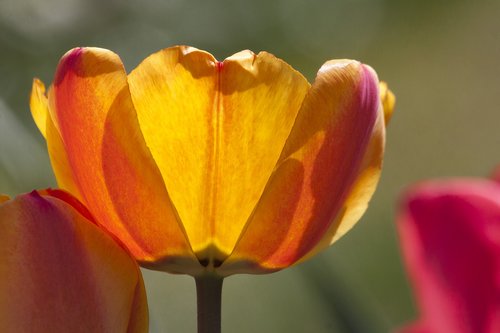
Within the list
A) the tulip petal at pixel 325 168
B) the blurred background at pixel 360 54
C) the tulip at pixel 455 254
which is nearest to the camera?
the tulip at pixel 455 254

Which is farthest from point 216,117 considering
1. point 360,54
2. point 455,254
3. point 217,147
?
point 360,54

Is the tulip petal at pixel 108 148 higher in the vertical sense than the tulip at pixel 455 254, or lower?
lower

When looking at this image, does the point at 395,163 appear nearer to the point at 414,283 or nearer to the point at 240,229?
the point at 240,229

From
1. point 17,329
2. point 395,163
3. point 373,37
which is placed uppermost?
point 17,329

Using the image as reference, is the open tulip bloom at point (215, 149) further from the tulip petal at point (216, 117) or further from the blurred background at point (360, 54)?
the blurred background at point (360, 54)

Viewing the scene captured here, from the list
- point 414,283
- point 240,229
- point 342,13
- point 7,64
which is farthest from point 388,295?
point 342,13

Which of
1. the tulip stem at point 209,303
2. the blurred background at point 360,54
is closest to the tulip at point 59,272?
the tulip stem at point 209,303

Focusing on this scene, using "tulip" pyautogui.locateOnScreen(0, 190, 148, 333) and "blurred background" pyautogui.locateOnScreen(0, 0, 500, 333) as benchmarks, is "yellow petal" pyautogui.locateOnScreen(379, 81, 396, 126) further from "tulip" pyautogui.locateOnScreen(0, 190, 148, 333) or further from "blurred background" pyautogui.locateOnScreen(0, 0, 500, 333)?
"blurred background" pyautogui.locateOnScreen(0, 0, 500, 333)
